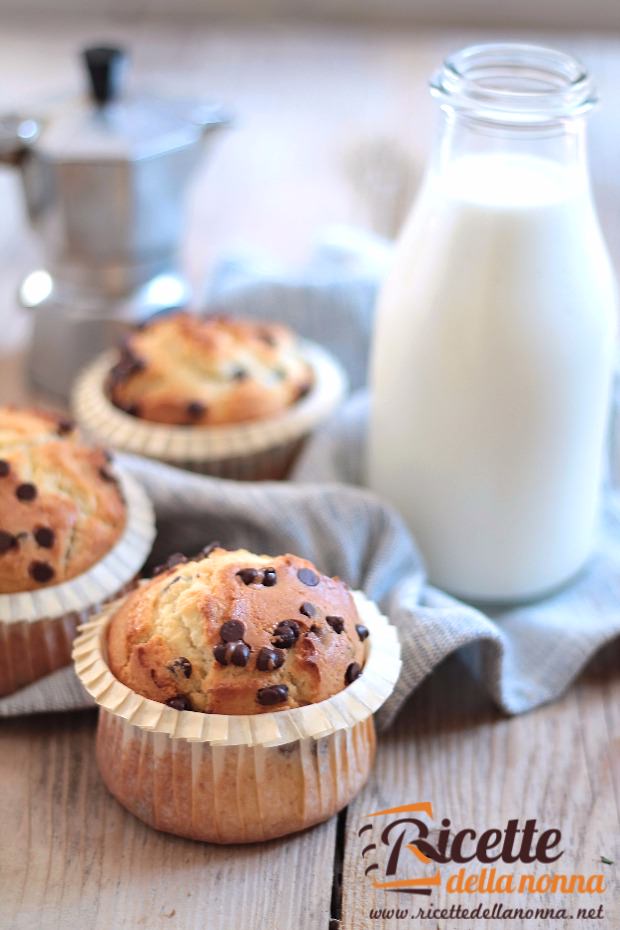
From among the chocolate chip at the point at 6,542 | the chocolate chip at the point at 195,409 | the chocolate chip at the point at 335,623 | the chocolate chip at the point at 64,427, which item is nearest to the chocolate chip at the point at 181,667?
the chocolate chip at the point at 335,623

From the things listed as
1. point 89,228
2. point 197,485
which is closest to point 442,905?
point 197,485

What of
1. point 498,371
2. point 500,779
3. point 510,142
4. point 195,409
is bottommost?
point 500,779

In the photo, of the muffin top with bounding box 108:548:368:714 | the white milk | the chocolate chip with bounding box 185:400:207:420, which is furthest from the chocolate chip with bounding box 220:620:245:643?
the chocolate chip with bounding box 185:400:207:420

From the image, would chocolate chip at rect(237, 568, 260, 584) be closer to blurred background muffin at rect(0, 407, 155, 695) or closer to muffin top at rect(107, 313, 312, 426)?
blurred background muffin at rect(0, 407, 155, 695)

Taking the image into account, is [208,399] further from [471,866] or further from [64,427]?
[471,866]

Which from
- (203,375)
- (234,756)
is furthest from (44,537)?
(203,375)
